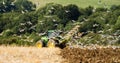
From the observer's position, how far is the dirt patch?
1436 centimetres

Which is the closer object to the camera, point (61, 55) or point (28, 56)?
point (28, 56)

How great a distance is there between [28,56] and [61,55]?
1335mm

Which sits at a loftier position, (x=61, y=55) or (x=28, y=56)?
(x=28, y=56)

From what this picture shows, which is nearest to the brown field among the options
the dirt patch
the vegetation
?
the dirt patch

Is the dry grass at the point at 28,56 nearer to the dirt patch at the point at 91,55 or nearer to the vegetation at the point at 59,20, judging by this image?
the dirt patch at the point at 91,55

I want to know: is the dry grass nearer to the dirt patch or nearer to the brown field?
the brown field

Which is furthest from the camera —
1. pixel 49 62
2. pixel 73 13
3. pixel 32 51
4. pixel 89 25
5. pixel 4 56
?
pixel 73 13

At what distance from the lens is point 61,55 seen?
51.6 ft

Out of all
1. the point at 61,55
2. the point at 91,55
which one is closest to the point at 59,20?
the point at 61,55

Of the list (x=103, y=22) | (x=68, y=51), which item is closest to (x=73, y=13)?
(x=103, y=22)

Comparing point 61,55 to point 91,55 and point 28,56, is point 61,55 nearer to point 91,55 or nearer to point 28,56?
point 91,55

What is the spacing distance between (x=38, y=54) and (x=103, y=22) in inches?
5825

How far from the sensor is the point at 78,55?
50.7 ft

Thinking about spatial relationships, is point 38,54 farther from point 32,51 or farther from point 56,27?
point 56,27
